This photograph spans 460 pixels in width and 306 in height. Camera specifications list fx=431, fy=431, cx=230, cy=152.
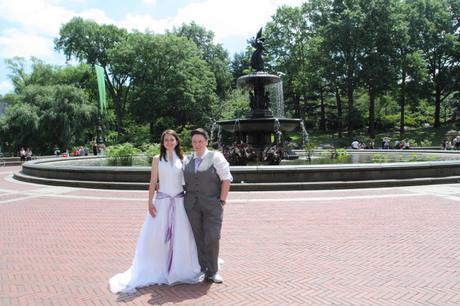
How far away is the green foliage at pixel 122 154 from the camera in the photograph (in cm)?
2062

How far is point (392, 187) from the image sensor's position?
1409 centimetres

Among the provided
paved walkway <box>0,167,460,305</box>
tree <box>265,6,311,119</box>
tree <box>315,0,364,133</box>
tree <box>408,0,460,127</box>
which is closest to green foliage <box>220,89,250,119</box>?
tree <box>265,6,311,119</box>

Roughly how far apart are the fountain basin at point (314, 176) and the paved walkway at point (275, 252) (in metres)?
1.55

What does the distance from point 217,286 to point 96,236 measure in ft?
11.9

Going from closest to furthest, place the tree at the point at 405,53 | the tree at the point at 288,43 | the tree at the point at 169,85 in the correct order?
the tree at the point at 405,53 → the tree at the point at 169,85 → the tree at the point at 288,43

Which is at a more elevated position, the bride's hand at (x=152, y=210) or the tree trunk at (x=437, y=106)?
the tree trunk at (x=437, y=106)

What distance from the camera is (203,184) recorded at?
5.17m

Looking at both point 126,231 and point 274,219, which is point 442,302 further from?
point 126,231

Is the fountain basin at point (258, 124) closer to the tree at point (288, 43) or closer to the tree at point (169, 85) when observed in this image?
the tree at point (169, 85)

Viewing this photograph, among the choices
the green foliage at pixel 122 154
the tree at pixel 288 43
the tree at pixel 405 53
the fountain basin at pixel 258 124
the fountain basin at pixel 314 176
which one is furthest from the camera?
the tree at pixel 288 43

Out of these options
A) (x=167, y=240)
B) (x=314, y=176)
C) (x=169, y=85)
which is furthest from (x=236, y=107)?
(x=167, y=240)

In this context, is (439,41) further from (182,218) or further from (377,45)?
(182,218)

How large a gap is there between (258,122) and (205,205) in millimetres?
16226

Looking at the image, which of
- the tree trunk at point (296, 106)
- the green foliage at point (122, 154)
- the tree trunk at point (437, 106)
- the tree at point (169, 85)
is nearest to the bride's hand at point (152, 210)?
the green foliage at point (122, 154)
